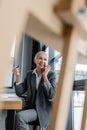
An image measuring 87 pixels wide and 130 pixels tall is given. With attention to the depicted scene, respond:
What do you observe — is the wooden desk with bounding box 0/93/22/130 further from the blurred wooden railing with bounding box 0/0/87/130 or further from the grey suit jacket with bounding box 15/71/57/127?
the blurred wooden railing with bounding box 0/0/87/130

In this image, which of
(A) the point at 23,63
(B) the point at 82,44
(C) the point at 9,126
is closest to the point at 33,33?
(B) the point at 82,44

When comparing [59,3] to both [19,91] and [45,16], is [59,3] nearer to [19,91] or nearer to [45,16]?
[45,16]

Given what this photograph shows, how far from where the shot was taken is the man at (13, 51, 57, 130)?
243 centimetres

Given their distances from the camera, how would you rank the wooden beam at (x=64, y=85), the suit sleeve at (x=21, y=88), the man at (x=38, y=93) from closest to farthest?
the wooden beam at (x=64, y=85), the man at (x=38, y=93), the suit sleeve at (x=21, y=88)

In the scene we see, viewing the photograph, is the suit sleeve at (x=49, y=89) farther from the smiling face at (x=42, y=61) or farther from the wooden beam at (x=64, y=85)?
the wooden beam at (x=64, y=85)

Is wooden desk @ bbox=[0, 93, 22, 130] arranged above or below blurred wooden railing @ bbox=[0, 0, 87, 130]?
below

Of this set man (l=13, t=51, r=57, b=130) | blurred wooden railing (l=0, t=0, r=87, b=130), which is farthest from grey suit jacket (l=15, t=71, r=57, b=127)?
blurred wooden railing (l=0, t=0, r=87, b=130)

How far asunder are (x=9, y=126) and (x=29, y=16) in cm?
215

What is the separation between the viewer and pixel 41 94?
101 inches

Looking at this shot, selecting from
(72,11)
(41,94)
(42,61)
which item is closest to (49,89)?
(41,94)

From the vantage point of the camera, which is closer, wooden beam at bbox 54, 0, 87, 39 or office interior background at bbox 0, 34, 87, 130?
wooden beam at bbox 54, 0, 87, 39

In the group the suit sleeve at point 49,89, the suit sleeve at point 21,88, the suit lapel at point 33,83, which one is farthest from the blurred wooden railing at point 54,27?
the suit sleeve at point 21,88

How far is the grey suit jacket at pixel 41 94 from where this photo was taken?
247 cm

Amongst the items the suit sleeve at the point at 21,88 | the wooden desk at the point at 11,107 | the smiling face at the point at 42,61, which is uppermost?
the smiling face at the point at 42,61
